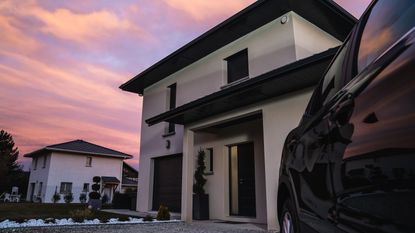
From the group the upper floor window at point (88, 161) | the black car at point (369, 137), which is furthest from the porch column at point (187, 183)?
the upper floor window at point (88, 161)

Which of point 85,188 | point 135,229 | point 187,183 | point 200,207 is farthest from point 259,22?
point 85,188

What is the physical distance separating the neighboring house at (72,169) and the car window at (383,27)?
30540mm

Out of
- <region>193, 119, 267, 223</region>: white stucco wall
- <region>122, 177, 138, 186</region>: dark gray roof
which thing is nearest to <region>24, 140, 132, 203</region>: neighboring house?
<region>122, 177, 138, 186</region>: dark gray roof

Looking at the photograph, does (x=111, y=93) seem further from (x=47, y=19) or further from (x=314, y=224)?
(x=314, y=224)

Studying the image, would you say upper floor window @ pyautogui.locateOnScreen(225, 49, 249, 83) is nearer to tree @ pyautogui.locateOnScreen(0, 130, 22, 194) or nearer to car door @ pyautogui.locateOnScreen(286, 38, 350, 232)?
car door @ pyautogui.locateOnScreen(286, 38, 350, 232)

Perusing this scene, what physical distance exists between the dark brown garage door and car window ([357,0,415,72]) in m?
Result: 9.93

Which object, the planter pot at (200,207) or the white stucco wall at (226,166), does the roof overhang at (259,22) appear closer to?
the white stucco wall at (226,166)

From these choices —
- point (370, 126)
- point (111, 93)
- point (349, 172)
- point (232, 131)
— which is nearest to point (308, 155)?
point (349, 172)

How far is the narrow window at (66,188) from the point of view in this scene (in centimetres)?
2845

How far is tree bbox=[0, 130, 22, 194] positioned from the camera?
3516 cm

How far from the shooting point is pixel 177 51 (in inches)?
422

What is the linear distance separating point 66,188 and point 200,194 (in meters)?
24.0

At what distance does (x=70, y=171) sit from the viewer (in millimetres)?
29312

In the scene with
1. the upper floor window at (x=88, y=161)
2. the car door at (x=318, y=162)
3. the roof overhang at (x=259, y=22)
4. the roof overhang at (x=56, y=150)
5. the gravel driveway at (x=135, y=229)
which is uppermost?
the roof overhang at (x=259, y=22)
